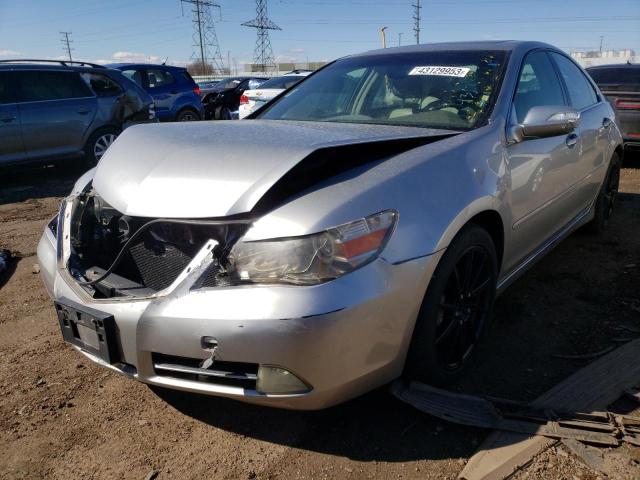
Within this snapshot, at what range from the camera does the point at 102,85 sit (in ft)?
25.5

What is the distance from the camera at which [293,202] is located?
186 cm

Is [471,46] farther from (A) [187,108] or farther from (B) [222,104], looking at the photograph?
(B) [222,104]

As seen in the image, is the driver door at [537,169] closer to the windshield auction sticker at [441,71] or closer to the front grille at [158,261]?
the windshield auction sticker at [441,71]

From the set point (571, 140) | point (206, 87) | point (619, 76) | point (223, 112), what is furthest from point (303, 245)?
point (206, 87)

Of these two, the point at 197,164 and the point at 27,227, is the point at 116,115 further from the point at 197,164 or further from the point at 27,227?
the point at 197,164

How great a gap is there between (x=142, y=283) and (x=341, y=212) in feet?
2.77

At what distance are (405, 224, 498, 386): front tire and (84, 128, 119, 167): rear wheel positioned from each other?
20.9ft

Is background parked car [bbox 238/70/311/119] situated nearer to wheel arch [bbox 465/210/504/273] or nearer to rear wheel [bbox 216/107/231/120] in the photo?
rear wheel [bbox 216/107/231/120]

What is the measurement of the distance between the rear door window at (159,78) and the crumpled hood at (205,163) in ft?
30.3

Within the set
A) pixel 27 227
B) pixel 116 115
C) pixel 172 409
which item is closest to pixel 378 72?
pixel 172 409

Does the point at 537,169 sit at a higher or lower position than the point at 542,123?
lower

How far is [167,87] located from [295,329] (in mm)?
10627

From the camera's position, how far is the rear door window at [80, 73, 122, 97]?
763 cm

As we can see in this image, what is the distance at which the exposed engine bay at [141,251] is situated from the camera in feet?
6.10
